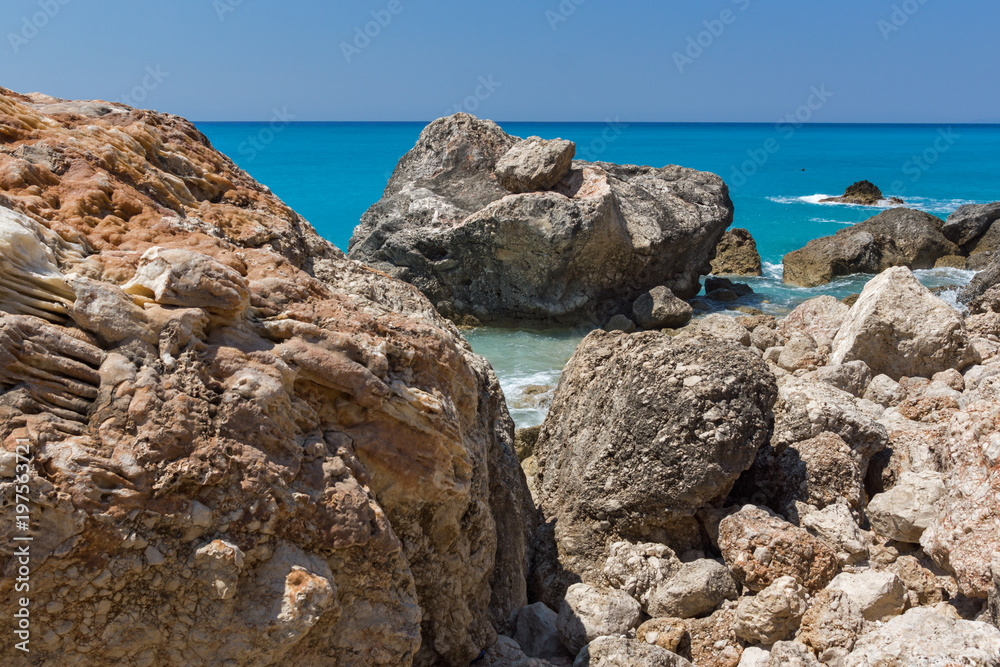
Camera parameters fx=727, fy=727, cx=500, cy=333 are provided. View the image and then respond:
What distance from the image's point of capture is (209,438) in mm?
2693

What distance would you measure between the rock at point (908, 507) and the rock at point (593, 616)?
1.89 meters

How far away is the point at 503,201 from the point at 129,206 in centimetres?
1054

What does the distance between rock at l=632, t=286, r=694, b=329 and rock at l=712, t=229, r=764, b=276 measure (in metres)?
6.29

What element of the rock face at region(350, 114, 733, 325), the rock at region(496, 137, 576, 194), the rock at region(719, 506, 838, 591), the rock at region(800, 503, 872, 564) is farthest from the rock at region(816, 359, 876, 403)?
the rock at region(496, 137, 576, 194)

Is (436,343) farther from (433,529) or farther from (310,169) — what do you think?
(310,169)

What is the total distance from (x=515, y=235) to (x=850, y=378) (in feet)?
23.9

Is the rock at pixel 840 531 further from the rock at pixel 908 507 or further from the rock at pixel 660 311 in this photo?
the rock at pixel 660 311

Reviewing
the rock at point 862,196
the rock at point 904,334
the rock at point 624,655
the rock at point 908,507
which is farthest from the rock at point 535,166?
the rock at point 862,196

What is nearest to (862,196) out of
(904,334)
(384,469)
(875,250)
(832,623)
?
(875,250)

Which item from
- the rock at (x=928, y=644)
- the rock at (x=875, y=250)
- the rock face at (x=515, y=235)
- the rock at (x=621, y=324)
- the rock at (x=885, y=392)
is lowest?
the rock at (x=928, y=644)

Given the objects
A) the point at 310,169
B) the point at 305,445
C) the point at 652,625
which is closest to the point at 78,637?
the point at 305,445

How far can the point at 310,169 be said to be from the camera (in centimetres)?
5091

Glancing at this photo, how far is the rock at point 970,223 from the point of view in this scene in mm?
19594

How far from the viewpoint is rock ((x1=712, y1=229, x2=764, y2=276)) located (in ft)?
65.2
